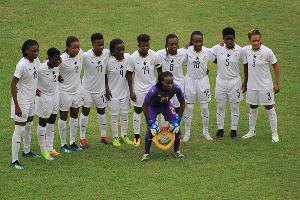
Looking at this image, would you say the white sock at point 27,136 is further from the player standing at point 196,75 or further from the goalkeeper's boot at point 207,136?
the goalkeeper's boot at point 207,136

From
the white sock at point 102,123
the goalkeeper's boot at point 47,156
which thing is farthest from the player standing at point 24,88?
the white sock at point 102,123

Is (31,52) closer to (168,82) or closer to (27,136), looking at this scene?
(27,136)

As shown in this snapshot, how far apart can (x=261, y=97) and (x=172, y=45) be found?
223 centimetres

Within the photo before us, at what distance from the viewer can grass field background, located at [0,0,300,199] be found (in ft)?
39.3

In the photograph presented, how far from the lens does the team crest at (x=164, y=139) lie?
1344cm

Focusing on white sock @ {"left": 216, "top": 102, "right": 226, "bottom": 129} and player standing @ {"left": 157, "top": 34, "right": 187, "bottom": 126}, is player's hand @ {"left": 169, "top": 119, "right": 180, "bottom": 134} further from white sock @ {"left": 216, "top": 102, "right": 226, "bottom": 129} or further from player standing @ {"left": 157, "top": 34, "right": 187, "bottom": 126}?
white sock @ {"left": 216, "top": 102, "right": 226, "bottom": 129}

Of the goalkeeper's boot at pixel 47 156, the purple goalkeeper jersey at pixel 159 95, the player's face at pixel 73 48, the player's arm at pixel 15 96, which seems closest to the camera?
the player's arm at pixel 15 96

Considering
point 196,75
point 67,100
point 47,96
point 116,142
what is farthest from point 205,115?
point 47,96

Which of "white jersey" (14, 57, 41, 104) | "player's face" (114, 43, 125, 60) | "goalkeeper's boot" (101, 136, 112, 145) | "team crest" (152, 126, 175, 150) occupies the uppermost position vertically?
"player's face" (114, 43, 125, 60)

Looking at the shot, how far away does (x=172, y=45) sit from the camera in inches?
570

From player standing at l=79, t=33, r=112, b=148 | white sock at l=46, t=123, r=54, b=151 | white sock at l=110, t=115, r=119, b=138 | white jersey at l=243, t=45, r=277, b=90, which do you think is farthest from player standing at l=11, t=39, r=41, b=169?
white jersey at l=243, t=45, r=277, b=90

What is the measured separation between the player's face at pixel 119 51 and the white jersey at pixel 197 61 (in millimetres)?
1457

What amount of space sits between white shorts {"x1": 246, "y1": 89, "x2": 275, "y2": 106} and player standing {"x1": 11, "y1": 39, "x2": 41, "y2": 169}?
4.68m

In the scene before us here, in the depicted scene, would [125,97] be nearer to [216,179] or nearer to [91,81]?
[91,81]
